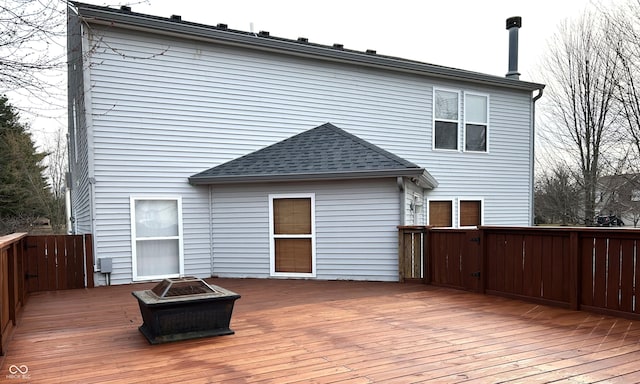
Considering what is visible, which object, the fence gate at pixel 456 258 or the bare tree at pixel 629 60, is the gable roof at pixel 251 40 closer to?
the bare tree at pixel 629 60

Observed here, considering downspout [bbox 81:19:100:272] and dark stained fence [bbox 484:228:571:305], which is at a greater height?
downspout [bbox 81:19:100:272]

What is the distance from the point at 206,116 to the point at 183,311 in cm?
493

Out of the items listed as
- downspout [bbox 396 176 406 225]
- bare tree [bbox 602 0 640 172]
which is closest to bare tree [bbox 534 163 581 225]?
bare tree [bbox 602 0 640 172]

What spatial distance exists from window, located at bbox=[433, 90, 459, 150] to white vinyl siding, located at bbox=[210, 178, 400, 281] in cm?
370

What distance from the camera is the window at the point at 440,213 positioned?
404 inches

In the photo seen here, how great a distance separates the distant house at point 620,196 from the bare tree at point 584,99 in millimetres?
295

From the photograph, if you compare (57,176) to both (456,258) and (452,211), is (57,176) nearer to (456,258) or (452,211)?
(452,211)

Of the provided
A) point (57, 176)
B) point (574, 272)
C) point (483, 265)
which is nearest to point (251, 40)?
point (483, 265)

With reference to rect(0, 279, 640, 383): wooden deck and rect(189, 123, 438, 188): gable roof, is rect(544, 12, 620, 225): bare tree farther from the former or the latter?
rect(0, 279, 640, 383): wooden deck

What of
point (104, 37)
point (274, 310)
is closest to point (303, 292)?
point (274, 310)

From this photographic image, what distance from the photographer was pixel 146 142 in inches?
302

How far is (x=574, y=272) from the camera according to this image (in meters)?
5.17

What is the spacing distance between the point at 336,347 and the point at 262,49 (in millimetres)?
6554

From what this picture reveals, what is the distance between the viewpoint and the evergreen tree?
49.6ft
